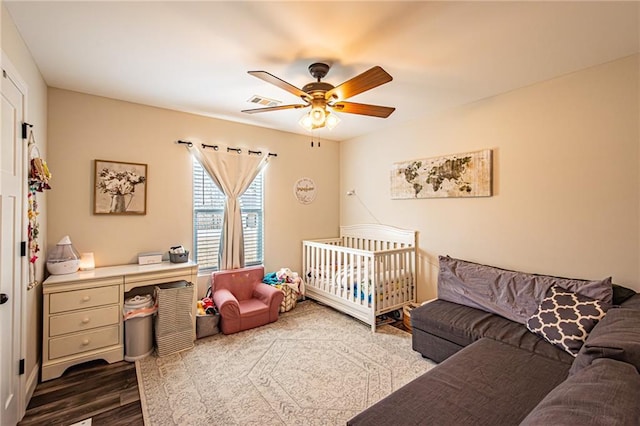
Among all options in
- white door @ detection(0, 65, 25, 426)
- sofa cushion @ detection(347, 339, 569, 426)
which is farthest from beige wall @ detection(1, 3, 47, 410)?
sofa cushion @ detection(347, 339, 569, 426)

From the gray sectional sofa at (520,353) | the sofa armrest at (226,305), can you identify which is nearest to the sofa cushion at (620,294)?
the gray sectional sofa at (520,353)

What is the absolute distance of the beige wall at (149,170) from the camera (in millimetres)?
2826

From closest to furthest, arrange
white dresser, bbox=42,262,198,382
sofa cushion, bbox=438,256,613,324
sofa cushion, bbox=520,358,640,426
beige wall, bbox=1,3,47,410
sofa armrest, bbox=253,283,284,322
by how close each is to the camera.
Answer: sofa cushion, bbox=520,358,640,426, beige wall, bbox=1,3,47,410, sofa cushion, bbox=438,256,613,324, white dresser, bbox=42,262,198,382, sofa armrest, bbox=253,283,284,322

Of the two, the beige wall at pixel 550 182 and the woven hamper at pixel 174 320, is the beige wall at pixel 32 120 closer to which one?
the woven hamper at pixel 174 320

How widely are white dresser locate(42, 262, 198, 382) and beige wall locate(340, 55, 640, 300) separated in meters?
3.26

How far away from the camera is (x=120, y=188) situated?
308 centimetres

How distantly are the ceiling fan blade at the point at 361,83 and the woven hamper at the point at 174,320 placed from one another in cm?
231

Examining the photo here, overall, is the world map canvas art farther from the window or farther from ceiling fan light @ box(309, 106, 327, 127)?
the window

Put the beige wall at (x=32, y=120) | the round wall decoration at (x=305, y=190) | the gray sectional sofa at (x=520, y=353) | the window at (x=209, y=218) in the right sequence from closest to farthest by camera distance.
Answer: the gray sectional sofa at (x=520, y=353), the beige wall at (x=32, y=120), the window at (x=209, y=218), the round wall decoration at (x=305, y=190)

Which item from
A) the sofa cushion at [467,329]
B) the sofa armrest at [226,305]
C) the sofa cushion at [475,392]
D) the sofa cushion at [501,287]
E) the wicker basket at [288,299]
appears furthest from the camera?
the wicker basket at [288,299]

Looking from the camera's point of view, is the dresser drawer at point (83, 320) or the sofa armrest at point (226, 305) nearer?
the dresser drawer at point (83, 320)

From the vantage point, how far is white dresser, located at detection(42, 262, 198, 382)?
2.37 m

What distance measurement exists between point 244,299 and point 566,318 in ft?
10.3

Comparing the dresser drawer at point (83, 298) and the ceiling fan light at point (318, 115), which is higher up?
the ceiling fan light at point (318, 115)
